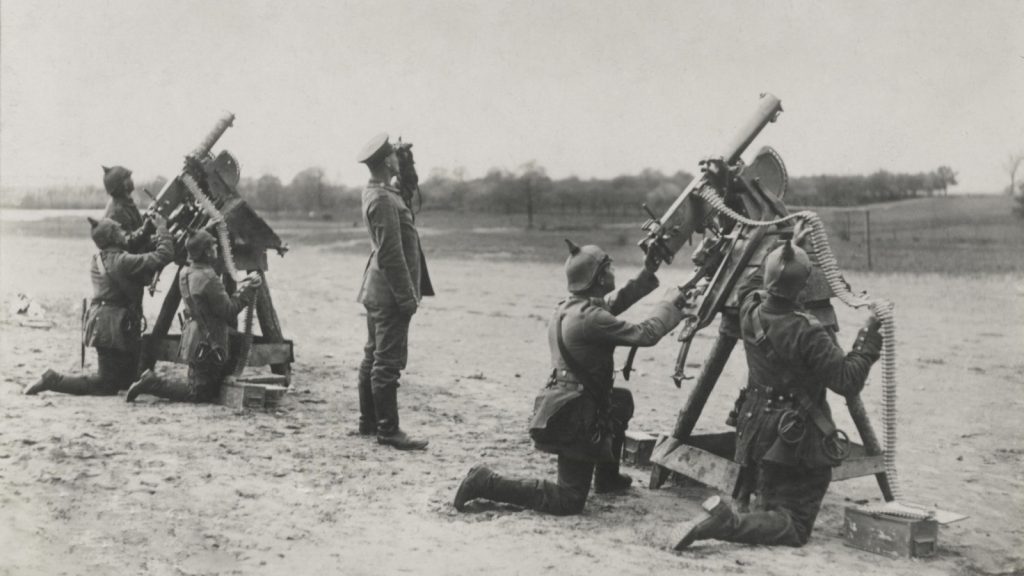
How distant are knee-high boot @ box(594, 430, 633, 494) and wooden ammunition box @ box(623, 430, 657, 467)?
807mm

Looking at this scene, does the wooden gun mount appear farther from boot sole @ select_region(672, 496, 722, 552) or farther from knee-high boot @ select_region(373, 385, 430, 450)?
knee-high boot @ select_region(373, 385, 430, 450)

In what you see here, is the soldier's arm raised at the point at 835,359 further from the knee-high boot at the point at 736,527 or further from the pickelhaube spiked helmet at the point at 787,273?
the knee-high boot at the point at 736,527

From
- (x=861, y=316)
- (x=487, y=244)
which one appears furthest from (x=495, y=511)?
(x=487, y=244)

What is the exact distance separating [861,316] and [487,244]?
1392cm

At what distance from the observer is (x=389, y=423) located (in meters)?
7.82

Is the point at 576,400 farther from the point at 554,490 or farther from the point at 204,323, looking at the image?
the point at 204,323

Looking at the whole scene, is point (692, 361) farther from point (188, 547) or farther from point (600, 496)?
point (188, 547)

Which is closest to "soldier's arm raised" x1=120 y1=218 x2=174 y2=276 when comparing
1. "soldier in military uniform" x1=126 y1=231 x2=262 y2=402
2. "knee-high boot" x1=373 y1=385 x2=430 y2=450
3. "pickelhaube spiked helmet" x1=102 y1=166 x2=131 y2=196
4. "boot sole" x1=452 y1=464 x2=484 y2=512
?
"soldier in military uniform" x1=126 y1=231 x2=262 y2=402

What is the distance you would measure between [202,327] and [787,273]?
5318 millimetres

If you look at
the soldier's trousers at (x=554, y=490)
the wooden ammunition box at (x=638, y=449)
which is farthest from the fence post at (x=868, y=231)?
the soldier's trousers at (x=554, y=490)

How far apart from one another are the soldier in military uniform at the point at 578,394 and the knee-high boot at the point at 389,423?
1.65m

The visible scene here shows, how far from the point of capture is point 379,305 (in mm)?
7750

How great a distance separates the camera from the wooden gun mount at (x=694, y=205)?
6.56 meters

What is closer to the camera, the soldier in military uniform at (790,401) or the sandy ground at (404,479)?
the sandy ground at (404,479)
